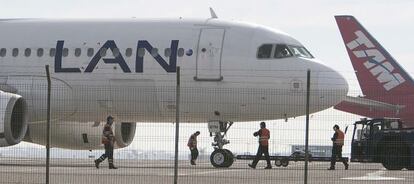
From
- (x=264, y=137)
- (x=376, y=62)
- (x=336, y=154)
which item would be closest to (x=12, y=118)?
(x=264, y=137)

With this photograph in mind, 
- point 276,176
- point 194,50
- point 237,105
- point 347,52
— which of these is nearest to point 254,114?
point 237,105

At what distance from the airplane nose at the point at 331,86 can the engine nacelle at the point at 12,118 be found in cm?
720

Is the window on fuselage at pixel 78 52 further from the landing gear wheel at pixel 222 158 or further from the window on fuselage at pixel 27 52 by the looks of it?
the landing gear wheel at pixel 222 158

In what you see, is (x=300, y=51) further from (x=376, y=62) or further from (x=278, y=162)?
(x=376, y=62)

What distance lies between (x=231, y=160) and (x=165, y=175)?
4.14 meters

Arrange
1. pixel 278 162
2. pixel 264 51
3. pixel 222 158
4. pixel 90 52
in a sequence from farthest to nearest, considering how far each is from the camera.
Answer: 1. pixel 278 162
2. pixel 90 52
3. pixel 264 51
4. pixel 222 158

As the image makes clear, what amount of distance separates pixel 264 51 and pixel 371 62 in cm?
2590

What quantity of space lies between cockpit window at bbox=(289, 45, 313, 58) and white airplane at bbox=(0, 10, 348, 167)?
31 mm

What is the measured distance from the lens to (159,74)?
27812mm

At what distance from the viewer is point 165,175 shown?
22906 mm

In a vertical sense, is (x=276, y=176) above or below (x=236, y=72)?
below

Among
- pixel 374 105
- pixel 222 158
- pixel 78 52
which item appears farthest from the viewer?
pixel 374 105

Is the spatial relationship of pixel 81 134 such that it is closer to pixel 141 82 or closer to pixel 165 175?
pixel 141 82

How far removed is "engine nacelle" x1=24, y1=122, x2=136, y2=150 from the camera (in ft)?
102
